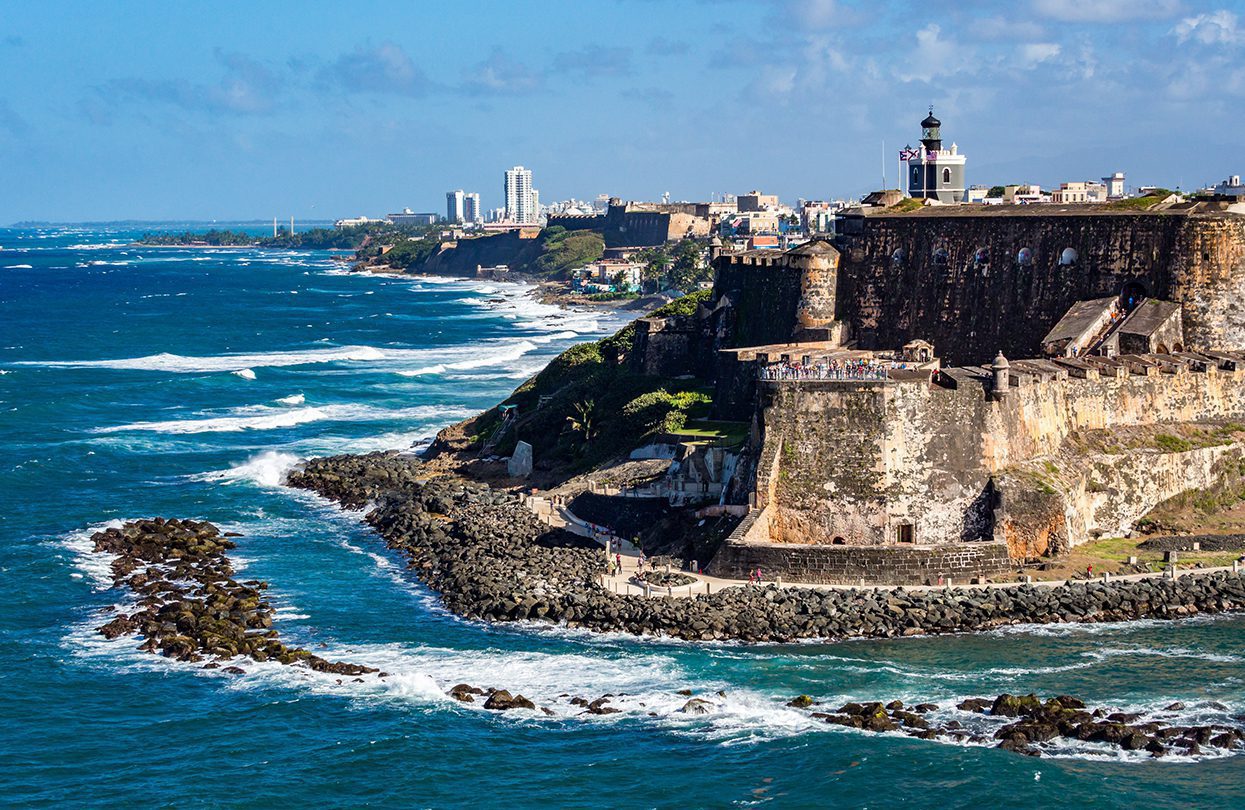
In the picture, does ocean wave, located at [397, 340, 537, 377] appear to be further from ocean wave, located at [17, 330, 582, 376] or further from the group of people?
the group of people

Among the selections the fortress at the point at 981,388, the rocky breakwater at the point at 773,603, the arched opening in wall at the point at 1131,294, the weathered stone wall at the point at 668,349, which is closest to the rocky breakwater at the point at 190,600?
the rocky breakwater at the point at 773,603

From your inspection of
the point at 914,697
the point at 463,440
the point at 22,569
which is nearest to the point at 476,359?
the point at 463,440

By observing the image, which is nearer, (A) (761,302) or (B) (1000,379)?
(B) (1000,379)

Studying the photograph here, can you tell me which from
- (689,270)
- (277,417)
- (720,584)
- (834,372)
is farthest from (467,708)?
(689,270)

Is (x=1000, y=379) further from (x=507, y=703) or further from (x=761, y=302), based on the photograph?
(x=761, y=302)

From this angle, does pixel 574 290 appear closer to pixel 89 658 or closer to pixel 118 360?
pixel 118 360

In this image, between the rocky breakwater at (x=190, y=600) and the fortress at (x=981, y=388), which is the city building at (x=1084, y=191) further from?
the rocky breakwater at (x=190, y=600)

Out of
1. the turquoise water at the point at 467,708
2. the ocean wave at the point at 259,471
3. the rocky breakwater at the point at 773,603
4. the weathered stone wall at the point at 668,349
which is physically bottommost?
the turquoise water at the point at 467,708
